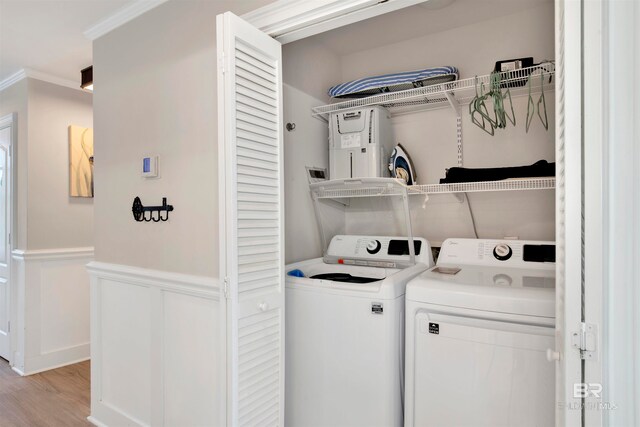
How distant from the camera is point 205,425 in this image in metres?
1.76

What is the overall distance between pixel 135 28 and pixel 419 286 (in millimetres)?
2020

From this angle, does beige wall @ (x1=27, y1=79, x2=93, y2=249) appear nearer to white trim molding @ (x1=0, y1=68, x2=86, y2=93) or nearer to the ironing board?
white trim molding @ (x1=0, y1=68, x2=86, y2=93)

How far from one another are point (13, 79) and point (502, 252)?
388 cm

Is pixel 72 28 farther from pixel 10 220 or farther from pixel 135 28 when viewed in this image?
pixel 10 220

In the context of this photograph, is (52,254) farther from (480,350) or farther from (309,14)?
(480,350)

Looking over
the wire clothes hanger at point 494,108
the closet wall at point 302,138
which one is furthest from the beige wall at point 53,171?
the wire clothes hanger at point 494,108

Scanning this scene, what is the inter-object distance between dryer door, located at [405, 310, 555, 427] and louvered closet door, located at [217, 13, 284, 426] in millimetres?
597

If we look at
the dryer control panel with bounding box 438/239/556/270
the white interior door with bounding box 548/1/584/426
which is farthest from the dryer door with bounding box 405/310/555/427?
the dryer control panel with bounding box 438/239/556/270

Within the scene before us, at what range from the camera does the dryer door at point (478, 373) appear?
1.34m

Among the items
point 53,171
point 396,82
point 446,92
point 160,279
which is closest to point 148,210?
point 160,279

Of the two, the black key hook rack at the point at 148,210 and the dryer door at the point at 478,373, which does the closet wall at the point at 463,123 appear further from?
the dryer door at the point at 478,373

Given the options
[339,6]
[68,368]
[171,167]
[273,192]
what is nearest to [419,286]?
[273,192]

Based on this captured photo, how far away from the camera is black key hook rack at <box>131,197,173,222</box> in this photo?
75.7 inches

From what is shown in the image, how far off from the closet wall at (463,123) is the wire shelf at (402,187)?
6.3 inches
